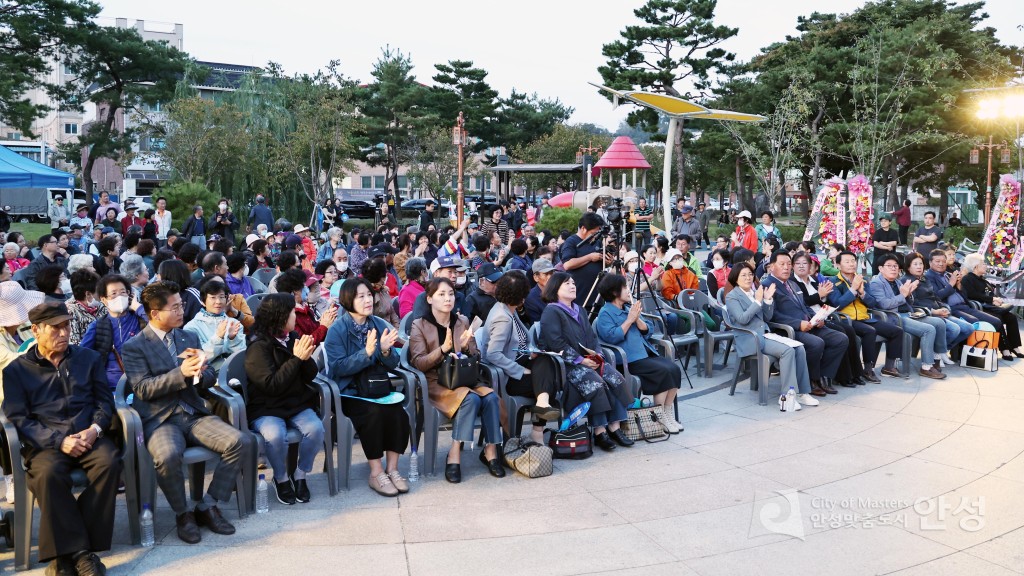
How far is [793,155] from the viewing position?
3294cm

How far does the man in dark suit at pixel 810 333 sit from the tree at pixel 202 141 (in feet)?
73.0

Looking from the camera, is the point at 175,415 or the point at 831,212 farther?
the point at 831,212

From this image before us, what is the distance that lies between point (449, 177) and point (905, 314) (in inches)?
1354

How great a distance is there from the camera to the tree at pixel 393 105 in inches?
1666

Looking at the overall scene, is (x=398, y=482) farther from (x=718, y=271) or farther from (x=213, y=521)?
(x=718, y=271)

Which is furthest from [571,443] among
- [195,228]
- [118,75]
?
[118,75]

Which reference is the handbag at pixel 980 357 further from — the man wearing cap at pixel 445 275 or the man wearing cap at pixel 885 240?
the man wearing cap at pixel 445 275

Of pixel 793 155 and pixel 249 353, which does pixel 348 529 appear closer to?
pixel 249 353

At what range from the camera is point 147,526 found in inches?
177

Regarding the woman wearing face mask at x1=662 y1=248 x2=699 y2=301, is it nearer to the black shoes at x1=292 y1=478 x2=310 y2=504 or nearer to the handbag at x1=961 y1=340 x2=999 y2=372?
the handbag at x1=961 y1=340 x2=999 y2=372

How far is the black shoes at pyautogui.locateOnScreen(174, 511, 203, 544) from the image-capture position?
4543 millimetres

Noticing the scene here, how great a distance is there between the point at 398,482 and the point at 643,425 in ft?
7.03

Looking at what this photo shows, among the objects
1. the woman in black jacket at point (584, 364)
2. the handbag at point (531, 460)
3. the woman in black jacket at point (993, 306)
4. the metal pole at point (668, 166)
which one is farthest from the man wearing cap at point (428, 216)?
the handbag at point (531, 460)

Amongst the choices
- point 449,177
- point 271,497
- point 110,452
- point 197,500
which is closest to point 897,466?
point 271,497
